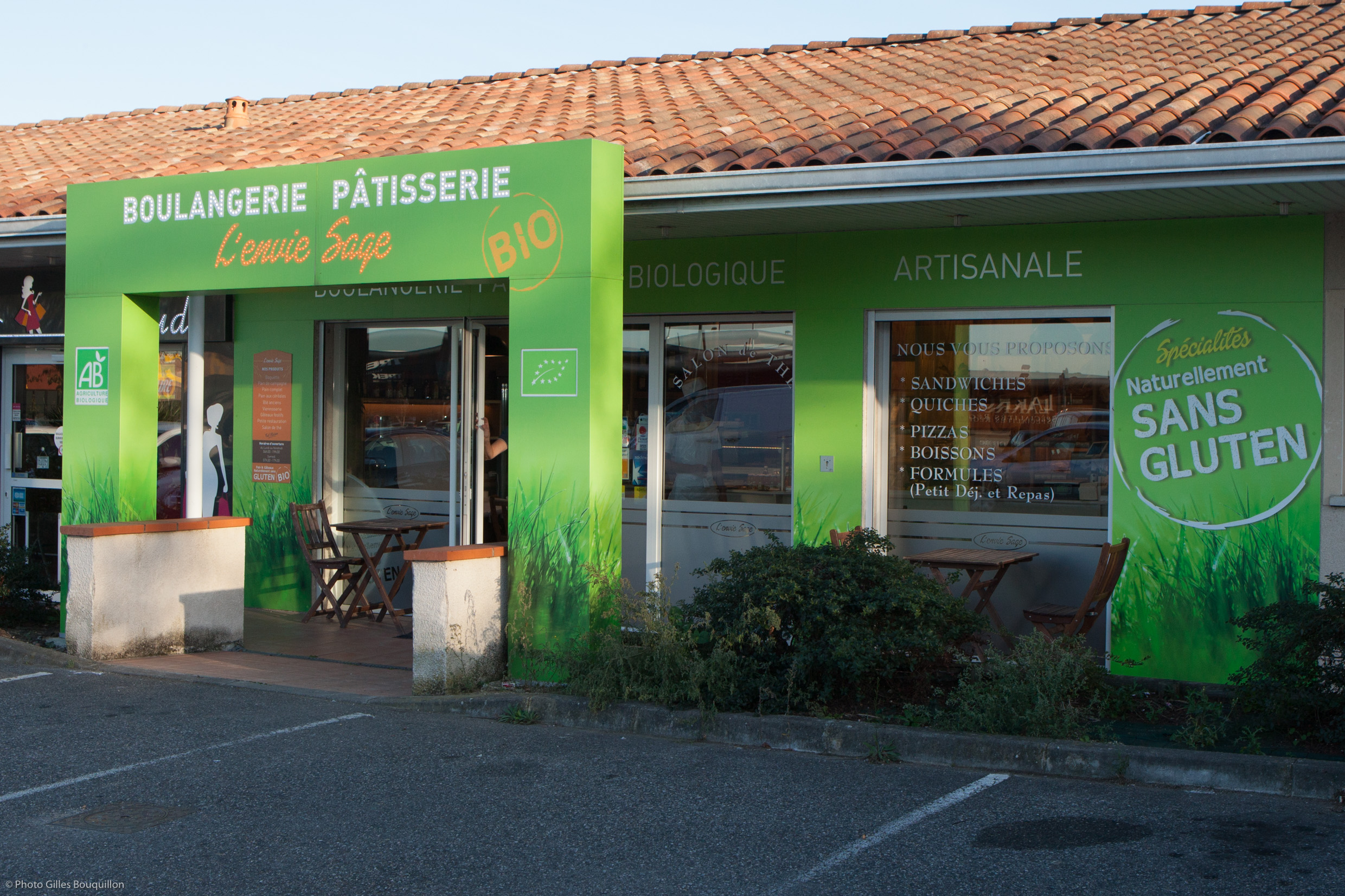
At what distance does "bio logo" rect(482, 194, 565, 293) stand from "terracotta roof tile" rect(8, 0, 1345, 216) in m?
0.64

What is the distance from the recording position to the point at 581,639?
688 cm

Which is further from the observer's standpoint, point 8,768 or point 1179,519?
point 1179,519

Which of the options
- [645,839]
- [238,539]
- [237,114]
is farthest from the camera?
[237,114]

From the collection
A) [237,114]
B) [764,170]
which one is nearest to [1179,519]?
[764,170]

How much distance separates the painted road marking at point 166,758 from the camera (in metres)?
5.37

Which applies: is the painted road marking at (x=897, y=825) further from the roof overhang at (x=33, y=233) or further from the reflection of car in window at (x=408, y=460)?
the roof overhang at (x=33, y=233)

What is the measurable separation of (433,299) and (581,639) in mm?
4168

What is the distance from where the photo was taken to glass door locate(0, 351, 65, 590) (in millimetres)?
11086

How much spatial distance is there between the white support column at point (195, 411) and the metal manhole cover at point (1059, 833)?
6.52 m

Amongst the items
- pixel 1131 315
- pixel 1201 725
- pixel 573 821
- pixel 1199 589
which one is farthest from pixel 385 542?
pixel 1201 725

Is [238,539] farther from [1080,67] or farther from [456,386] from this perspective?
[1080,67]

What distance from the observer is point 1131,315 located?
764 centimetres

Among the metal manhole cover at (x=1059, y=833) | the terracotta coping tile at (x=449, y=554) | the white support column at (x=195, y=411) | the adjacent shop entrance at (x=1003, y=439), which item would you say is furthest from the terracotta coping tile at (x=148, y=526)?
the metal manhole cover at (x=1059, y=833)

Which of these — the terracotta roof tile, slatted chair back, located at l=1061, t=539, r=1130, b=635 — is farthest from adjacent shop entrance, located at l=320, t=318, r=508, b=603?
slatted chair back, located at l=1061, t=539, r=1130, b=635
